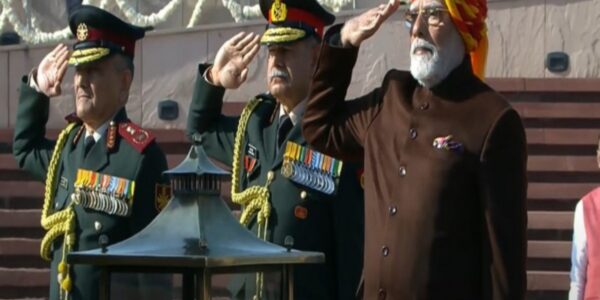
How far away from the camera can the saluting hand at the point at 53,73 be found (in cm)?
936

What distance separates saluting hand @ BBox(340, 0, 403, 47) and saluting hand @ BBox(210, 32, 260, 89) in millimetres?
2072

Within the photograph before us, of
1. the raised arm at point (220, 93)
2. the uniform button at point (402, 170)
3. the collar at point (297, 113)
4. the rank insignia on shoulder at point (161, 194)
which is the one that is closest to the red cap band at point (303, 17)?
the raised arm at point (220, 93)

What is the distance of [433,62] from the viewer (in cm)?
655

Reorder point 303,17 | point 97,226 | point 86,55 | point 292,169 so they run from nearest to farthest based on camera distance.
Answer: point 292,169
point 303,17
point 97,226
point 86,55

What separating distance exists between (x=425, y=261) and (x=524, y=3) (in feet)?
32.4

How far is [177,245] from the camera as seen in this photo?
6.04 metres

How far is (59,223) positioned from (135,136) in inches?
19.9

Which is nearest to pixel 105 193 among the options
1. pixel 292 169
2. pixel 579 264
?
pixel 292 169

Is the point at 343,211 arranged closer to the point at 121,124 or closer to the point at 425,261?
the point at 121,124

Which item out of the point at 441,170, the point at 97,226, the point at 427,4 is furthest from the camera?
the point at 97,226

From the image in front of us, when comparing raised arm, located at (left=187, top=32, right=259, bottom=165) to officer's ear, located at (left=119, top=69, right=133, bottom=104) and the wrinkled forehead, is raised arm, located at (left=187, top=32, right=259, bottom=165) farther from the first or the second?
the wrinkled forehead

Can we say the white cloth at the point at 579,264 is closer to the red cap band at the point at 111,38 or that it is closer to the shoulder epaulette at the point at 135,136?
the shoulder epaulette at the point at 135,136

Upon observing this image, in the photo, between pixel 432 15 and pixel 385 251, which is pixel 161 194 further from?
pixel 432 15

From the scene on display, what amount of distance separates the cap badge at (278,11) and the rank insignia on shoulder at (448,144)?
2.54m
